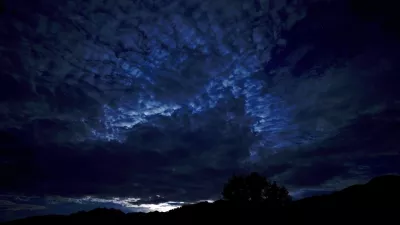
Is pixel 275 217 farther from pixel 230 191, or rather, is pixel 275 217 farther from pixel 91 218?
pixel 230 191

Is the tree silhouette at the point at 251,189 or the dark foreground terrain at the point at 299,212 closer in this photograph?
the dark foreground terrain at the point at 299,212

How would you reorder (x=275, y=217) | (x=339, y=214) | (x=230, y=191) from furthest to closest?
(x=230, y=191), (x=275, y=217), (x=339, y=214)

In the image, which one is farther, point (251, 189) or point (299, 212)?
point (251, 189)

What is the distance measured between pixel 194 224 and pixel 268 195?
4789cm

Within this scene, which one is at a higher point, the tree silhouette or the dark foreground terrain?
the tree silhouette

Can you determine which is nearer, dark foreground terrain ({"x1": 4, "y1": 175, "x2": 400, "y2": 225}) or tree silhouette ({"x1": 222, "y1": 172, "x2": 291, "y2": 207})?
dark foreground terrain ({"x1": 4, "y1": 175, "x2": 400, "y2": 225})

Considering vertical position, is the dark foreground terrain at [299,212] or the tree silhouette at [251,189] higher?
the tree silhouette at [251,189]

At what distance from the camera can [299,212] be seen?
18.3 metres

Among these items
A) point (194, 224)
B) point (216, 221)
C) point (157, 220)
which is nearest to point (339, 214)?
point (216, 221)

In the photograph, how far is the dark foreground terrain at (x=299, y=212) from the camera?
631 inches

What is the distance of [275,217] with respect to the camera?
18.1 metres

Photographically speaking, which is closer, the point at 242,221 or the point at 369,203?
the point at 369,203

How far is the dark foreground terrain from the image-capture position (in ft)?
52.6

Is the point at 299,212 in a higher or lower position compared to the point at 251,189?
lower
